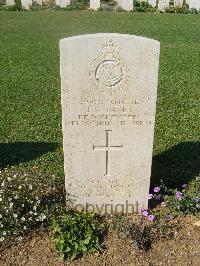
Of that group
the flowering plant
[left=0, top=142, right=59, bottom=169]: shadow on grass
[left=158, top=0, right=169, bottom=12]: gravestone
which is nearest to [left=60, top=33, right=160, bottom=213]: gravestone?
the flowering plant

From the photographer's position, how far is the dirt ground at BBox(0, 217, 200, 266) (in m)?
4.73

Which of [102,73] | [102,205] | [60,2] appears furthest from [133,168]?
[60,2]

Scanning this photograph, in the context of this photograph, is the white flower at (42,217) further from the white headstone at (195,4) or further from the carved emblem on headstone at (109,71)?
the white headstone at (195,4)

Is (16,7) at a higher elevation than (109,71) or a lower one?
lower

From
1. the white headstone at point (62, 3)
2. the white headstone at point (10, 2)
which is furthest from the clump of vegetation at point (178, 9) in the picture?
the white headstone at point (10, 2)

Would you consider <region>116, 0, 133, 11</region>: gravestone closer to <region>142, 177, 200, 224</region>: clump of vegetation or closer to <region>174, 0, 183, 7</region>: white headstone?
<region>174, 0, 183, 7</region>: white headstone

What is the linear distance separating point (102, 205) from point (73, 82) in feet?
5.36

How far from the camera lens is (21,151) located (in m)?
7.21

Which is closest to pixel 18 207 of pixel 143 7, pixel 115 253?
pixel 115 253

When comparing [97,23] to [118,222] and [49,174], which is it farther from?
[118,222]

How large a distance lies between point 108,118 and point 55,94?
5.38 metres

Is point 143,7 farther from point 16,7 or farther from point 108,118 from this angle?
point 108,118

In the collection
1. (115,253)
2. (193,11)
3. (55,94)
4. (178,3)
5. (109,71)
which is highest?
(109,71)

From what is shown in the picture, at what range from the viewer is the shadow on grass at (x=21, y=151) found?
6.90 metres
